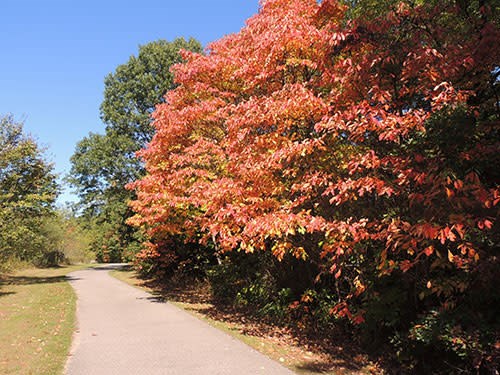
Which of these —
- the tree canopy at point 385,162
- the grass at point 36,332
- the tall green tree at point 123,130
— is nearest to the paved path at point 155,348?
the grass at point 36,332

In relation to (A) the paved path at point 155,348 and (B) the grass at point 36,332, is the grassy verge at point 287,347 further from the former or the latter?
(B) the grass at point 36,332

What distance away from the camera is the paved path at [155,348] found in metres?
5.76

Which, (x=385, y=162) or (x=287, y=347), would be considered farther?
(x=287, y=347)

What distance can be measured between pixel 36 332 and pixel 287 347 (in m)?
5.81

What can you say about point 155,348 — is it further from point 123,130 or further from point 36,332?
point 123,130

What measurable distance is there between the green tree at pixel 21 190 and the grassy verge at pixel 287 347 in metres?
11.7

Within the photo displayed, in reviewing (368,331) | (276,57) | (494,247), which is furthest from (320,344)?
(276,57)

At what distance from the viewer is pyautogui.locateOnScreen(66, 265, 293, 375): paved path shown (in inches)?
227

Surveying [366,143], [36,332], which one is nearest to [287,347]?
[366,143]

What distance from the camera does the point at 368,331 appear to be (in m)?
6.53

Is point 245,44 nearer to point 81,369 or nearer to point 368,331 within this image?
point 368,331

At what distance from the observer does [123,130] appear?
1090 inches

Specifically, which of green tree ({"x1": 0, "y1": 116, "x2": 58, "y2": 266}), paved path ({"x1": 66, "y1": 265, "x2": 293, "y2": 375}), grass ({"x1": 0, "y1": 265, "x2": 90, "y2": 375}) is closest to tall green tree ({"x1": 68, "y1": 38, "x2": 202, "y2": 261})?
green tree ({"x1": 0, "y1": 116, "x2": 58, "y2": 266})

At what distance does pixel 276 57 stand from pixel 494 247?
16.3ft
